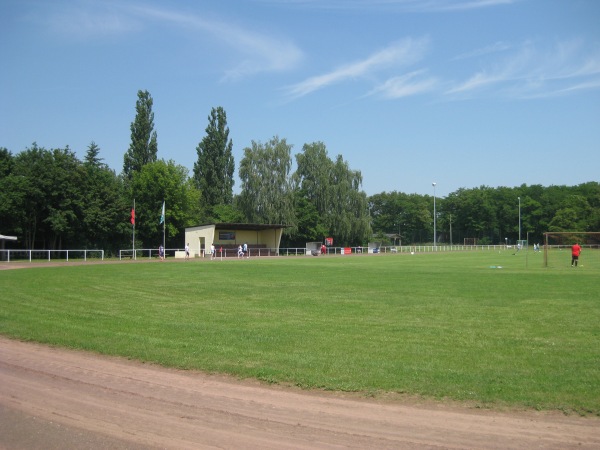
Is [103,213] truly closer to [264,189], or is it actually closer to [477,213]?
[264,189]

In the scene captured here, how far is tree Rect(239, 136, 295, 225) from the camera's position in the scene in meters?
79.9

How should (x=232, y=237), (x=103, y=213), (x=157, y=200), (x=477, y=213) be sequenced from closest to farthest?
(x=103, y=213) < (x=232, y=237) < (x=157, y=200) < (x=477, y=213)

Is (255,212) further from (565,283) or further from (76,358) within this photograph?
(76,358)

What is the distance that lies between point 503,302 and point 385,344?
7722mm

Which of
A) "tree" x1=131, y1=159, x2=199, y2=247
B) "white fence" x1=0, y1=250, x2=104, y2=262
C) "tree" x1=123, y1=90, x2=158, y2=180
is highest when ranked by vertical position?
"tree" x1=123, y1=90, x2=158, y2=180

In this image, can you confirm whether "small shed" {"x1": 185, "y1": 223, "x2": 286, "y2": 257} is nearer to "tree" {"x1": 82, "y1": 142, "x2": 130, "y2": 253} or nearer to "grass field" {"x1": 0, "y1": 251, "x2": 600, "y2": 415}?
"tree" {"x1": 82, "y1": 142, "x2": 130, "y2": 253}

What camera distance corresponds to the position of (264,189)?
80.3m

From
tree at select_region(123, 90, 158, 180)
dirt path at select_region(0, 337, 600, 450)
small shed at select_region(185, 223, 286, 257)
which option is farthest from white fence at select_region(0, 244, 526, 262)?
dirt path at select_region(0, 337, 600, 450)

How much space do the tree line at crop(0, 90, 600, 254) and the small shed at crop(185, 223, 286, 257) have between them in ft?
16.5

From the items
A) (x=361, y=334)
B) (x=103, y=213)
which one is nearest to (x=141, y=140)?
(x=103, y=213)

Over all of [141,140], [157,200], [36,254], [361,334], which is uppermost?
[141,140]

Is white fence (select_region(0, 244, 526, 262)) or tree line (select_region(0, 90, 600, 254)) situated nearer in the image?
white fence (select_region(0, 244, 526, 262))

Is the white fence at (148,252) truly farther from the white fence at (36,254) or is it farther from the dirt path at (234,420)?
the dirt path at (234,420)

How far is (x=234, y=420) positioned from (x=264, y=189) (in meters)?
74.6
